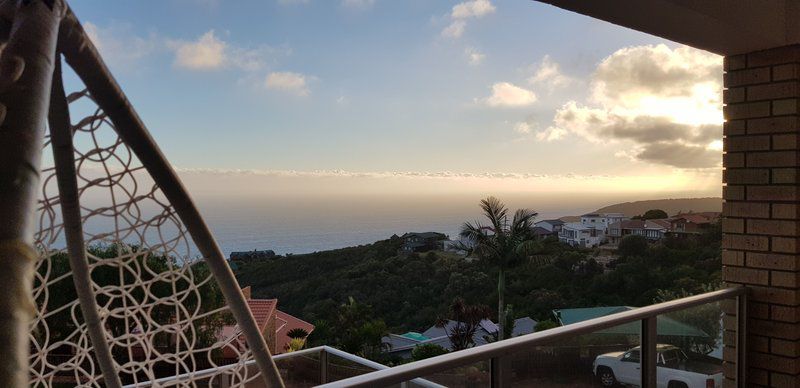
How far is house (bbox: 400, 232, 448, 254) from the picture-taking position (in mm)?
19641

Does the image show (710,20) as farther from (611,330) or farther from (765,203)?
(611,330)

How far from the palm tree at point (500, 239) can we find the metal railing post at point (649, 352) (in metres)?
19.9

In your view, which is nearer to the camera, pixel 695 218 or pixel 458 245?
pixel 695 218

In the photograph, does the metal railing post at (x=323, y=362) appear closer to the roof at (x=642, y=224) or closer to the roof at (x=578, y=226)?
the roof at (x=642, y=224)

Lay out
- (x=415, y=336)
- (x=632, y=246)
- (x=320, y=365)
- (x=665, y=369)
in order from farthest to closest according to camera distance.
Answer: (x=415, y=336) < (x=632, y=246) < (x=320, y=365) < (x=665, y=369)

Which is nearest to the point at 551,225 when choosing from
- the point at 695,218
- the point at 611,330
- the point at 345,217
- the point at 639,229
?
the point at 639,229

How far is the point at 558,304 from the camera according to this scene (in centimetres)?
1772

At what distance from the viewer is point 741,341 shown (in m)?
2.73

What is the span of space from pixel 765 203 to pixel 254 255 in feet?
48.4

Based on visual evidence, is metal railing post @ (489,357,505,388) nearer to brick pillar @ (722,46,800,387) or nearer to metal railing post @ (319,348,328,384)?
brick pillar @ (722,46,800,387)

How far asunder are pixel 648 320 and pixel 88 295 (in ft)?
6.03

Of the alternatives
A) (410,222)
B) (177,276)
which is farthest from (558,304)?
(177,276)

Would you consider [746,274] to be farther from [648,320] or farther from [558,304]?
[558,304]

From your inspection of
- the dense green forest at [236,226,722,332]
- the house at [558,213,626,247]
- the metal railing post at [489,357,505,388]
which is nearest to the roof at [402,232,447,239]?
the dense green forest at [236,226,722,332]
